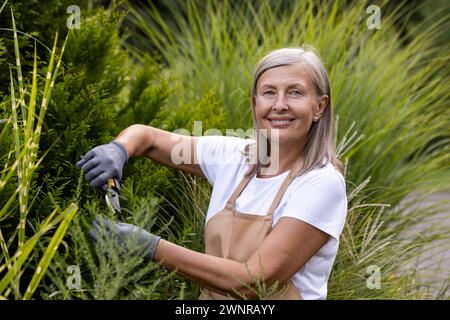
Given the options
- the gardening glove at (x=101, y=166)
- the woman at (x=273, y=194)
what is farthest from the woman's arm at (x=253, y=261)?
the gardening glove at (x=101, y=166)

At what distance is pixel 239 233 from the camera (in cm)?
251

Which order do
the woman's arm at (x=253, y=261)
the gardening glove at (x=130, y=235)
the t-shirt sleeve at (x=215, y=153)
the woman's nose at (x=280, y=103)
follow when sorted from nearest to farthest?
the gardening glove at (x=130, y=235)
the woman's arm at (x=253, y=261)
the woman's nose at (x=280, y=103)
the t-shirt sleeve at (x=215, y=153)

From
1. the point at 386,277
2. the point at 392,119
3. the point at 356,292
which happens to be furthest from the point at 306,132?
the point at 392,119

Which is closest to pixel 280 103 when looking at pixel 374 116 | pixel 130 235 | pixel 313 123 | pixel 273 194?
pixel 313 123

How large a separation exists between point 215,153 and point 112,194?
56cm

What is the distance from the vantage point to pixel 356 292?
323cm

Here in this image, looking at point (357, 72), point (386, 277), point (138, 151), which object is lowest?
point (386, 277)

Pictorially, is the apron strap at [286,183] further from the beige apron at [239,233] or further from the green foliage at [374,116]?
the green foliage at [374,116]

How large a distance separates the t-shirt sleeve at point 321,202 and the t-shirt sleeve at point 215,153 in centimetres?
41

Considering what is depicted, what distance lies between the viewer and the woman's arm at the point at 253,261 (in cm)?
229

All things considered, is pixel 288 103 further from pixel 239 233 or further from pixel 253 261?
pixel 253 261

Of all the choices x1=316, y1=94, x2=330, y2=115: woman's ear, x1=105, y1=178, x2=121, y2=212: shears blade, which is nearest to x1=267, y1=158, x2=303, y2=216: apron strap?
x1=316, y1=94, x2=330, y2=115: woman's ear

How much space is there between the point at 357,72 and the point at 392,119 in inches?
17.7
